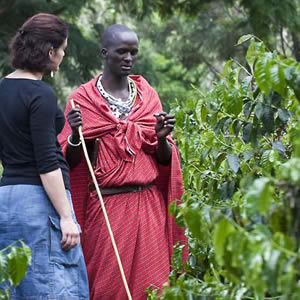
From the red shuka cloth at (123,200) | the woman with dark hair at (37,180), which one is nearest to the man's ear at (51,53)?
the woman with dark hair at (37,180)

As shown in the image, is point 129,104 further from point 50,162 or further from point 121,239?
point 50,162

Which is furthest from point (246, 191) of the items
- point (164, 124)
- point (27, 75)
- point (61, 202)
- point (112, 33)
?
point (112, 33)

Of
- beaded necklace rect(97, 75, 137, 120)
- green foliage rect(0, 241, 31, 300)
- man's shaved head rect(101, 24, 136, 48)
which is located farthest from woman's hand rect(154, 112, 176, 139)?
green foliage rect(0, 241, 31, 300)

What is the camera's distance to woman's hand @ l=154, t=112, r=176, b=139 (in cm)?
543

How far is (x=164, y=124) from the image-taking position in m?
5.47

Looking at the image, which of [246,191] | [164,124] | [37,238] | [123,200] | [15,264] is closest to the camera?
[246,191]

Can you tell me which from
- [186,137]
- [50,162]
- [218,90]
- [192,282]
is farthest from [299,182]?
[186,137]

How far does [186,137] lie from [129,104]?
83 cm

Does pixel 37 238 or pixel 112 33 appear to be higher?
pixel 112 33

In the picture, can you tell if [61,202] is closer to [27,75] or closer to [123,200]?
[27,75]

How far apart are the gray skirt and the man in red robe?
1.07m

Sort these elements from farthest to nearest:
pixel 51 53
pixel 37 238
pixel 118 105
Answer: pixel 118 105 < pixel 51 53 < pixel 37 238

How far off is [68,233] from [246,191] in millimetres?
1729

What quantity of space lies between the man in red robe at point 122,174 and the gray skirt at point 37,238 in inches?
42.1
